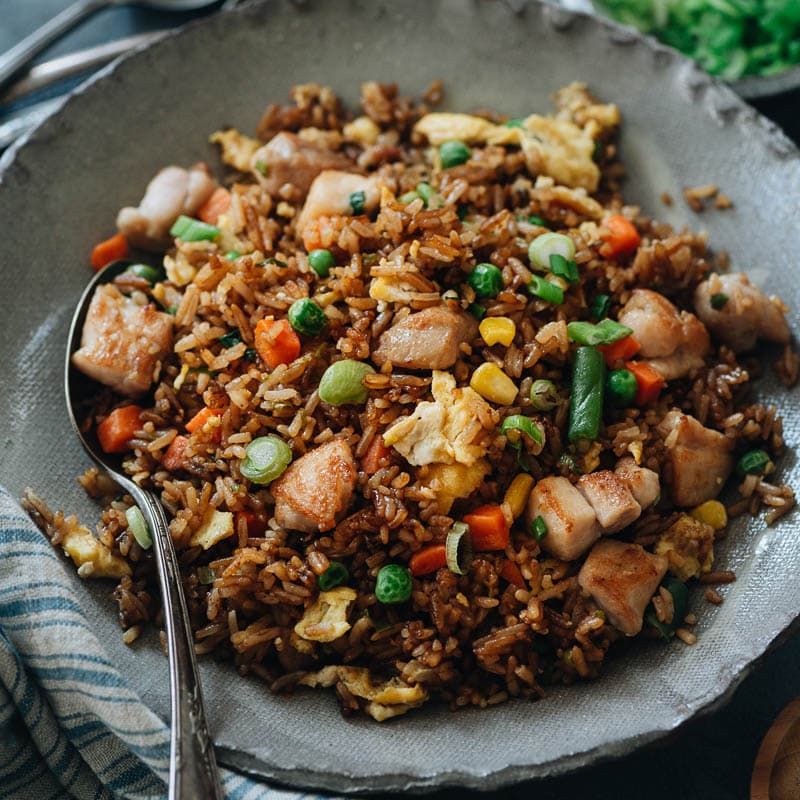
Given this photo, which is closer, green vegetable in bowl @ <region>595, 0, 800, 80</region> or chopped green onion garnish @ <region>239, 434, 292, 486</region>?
chopped green onion garnish @ <region>239, 434, 292, 486</region>

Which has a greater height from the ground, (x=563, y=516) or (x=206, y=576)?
(x=206, y=576)

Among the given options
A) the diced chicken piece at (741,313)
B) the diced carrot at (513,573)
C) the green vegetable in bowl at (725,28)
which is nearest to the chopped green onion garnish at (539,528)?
the diced carrot at (513,573)

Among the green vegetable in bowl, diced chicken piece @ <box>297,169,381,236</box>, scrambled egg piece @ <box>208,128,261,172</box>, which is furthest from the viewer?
the green vegetable in bowl

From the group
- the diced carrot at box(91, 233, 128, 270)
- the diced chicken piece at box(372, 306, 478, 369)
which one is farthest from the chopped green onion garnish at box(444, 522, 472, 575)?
the diced carrot at box(91, 233, 128, 270)

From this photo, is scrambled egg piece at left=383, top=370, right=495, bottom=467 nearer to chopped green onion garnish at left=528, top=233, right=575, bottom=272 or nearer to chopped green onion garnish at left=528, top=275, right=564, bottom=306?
chopped green onion garnish at left=528, top=275, right=564, bottom=306

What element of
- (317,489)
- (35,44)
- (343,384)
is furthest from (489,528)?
Answer: (35,44)

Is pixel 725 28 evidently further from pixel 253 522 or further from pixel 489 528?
pixel 253 522

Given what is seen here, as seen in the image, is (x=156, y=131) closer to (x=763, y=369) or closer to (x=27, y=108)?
(x=27, y=108)
